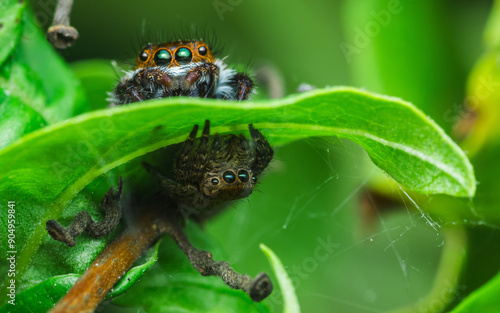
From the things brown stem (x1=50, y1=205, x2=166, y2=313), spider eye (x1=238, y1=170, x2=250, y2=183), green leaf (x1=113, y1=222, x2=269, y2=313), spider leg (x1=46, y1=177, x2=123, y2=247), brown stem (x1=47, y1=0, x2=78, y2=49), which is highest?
brown stem (x1=47, y1=0, x2=78, y2=49)

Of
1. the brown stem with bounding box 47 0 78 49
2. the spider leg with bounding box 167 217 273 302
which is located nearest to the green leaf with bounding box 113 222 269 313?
the spider leg with bounding box 167 217 273 302

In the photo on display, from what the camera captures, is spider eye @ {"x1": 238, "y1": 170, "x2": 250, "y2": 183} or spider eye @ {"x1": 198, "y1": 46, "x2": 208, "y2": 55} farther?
spider eye @ {"x1": 198, "y1": 46, "x2": 208, "y2": 55}

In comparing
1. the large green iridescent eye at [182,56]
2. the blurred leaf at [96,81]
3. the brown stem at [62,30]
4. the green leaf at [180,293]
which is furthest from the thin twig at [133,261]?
the blurred leaf at [96,81]

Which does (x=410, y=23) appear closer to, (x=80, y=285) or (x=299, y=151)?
(x=299, y=151)

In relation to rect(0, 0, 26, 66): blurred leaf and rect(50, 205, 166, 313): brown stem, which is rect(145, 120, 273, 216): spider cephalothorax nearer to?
rect(50, 205, 166, 313): brown stem

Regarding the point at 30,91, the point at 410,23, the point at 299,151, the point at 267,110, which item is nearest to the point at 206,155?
the point at 267,110

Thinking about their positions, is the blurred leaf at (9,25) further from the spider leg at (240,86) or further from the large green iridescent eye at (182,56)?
the spider leg at (240,86)
